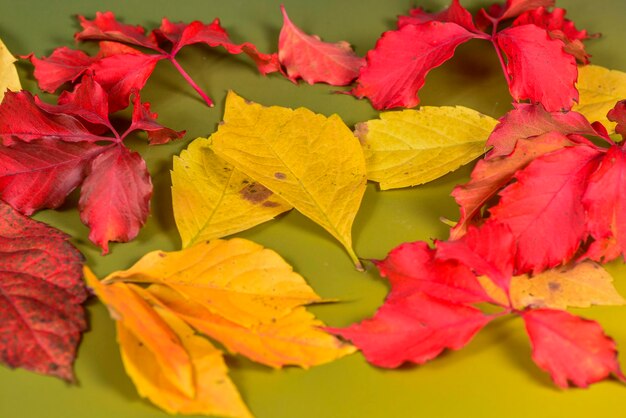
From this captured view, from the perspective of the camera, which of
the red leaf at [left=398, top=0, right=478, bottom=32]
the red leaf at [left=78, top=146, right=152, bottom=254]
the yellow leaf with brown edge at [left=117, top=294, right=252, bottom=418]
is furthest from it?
the red leaf at [left=398, top=0, right=478, bottom=32]

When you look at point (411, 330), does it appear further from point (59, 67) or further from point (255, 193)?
point (59, 67)

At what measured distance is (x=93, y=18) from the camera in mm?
803

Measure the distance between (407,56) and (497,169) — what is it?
153 millimetres

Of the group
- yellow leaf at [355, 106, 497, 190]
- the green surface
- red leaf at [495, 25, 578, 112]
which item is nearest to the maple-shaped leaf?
the green surface

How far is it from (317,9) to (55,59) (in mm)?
240

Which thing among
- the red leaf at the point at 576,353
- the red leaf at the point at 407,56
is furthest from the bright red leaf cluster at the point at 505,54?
the red leaf at the point at 576,353

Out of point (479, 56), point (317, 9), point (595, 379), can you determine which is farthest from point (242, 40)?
point (595, 379)

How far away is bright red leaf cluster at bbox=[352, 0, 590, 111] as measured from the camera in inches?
25.4

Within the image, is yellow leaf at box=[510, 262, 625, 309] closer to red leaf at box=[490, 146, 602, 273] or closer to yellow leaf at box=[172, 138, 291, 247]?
red leaf at box=[490, 146, 602, 273]

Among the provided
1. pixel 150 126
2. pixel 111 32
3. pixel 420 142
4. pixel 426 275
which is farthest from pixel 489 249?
pixel 111 32

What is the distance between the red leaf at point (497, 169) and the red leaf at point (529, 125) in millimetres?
24

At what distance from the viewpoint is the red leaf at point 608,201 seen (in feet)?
1.79

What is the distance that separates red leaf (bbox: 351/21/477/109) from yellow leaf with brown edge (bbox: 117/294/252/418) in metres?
0.27

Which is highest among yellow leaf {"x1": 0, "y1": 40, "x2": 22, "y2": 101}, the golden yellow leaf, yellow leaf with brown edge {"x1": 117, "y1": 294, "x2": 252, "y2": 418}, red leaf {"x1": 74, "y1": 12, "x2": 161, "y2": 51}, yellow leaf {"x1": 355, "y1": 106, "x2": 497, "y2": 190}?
red leaf {"x1": 74, "y1": 12, "x2": 161, "y2": 51}
